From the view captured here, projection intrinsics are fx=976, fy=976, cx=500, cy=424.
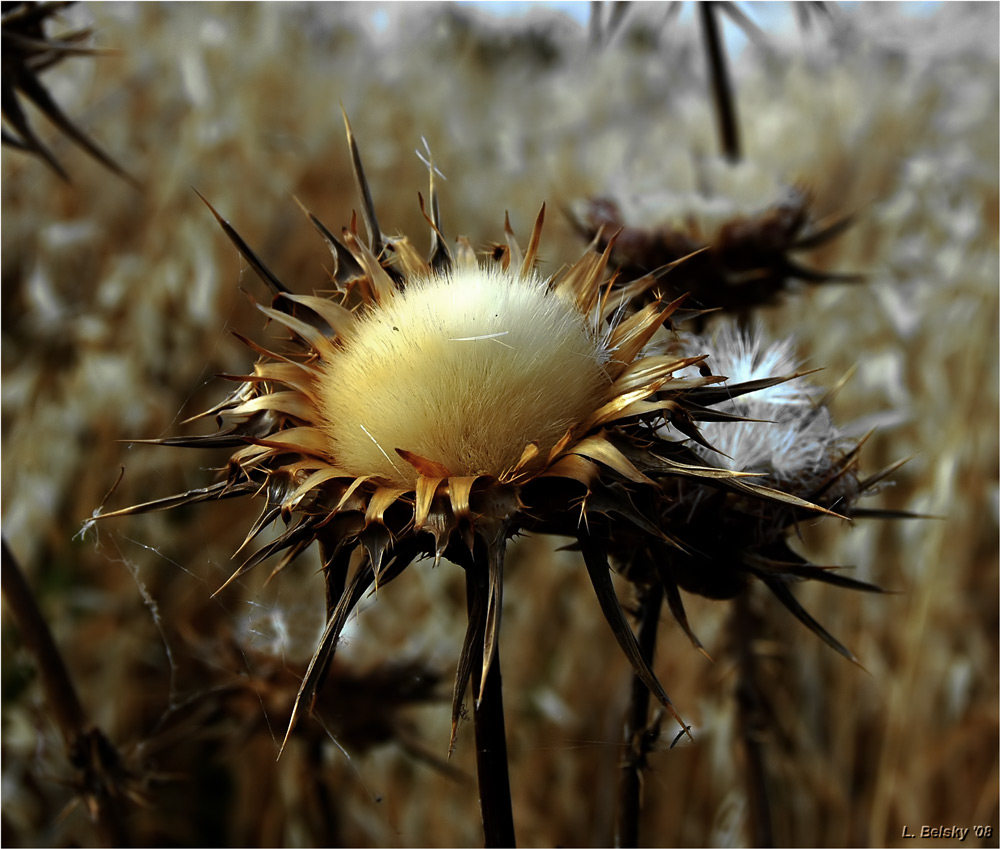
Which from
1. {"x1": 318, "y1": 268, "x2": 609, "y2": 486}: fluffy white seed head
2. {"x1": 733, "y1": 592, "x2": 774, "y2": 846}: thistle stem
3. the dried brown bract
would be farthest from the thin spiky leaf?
the dried brown bract

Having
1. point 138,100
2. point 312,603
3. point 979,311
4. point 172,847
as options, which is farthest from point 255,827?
point 138,100

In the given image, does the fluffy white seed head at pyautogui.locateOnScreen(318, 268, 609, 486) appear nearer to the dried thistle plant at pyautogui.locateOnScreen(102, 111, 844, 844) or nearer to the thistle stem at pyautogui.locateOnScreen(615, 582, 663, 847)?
the dried thistle plant at pyautogui.locateOnScreen(102, 111, 844, 844)

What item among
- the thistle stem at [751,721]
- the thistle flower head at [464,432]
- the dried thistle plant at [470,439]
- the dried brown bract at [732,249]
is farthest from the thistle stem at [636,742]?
the dried brown bract at [732,249]

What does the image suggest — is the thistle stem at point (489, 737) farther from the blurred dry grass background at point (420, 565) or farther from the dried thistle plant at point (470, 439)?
the blurred dry grass background at point (420, 565)

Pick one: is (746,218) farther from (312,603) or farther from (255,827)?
(255,827)

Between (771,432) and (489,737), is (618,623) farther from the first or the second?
(771,432)

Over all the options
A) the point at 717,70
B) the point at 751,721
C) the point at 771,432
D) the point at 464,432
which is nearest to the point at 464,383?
the point at 464,432
